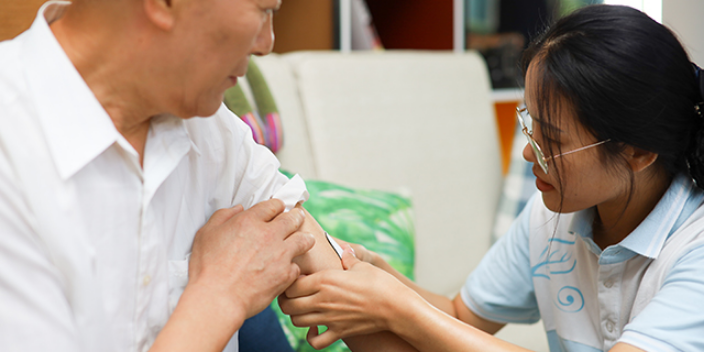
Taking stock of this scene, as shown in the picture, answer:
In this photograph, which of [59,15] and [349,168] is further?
[349,168]

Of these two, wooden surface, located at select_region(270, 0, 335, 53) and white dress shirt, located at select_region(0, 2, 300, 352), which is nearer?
white dress shirt, located at select_region(0, 2, 300, 352)

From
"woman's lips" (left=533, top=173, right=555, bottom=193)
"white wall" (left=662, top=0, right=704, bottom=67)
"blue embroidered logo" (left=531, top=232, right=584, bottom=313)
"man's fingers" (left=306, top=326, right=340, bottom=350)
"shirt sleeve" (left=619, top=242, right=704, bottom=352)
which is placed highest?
"white wall" (left=662, top=0, right=704, bottom=67)

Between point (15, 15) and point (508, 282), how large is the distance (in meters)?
1.13

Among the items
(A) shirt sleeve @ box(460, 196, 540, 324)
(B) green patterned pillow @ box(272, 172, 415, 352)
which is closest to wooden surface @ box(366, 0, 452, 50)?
(B) green patterned pillow @ box(272, 172, 415, 352)

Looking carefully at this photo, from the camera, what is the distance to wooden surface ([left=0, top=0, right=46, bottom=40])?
1.03 metres

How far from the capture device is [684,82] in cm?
88

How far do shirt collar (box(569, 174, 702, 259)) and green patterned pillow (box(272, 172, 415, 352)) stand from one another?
65 cm

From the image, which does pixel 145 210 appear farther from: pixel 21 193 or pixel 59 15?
pixel 59 15

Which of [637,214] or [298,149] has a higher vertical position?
[637,214]

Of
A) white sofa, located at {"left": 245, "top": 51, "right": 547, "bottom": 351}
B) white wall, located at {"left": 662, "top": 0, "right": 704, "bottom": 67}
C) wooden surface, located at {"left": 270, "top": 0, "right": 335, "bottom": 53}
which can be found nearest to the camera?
white wall, located at {"left": 662, "top": 0, "right": 704, "bottom": 67}

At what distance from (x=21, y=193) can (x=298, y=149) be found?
111 centimetres

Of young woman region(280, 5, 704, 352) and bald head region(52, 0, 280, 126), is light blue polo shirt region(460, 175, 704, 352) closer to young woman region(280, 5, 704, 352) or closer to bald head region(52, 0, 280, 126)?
young woman region(280, 5, 704, 352)

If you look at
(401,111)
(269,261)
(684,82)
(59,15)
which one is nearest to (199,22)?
(59,15)

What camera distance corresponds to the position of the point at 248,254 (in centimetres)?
77
